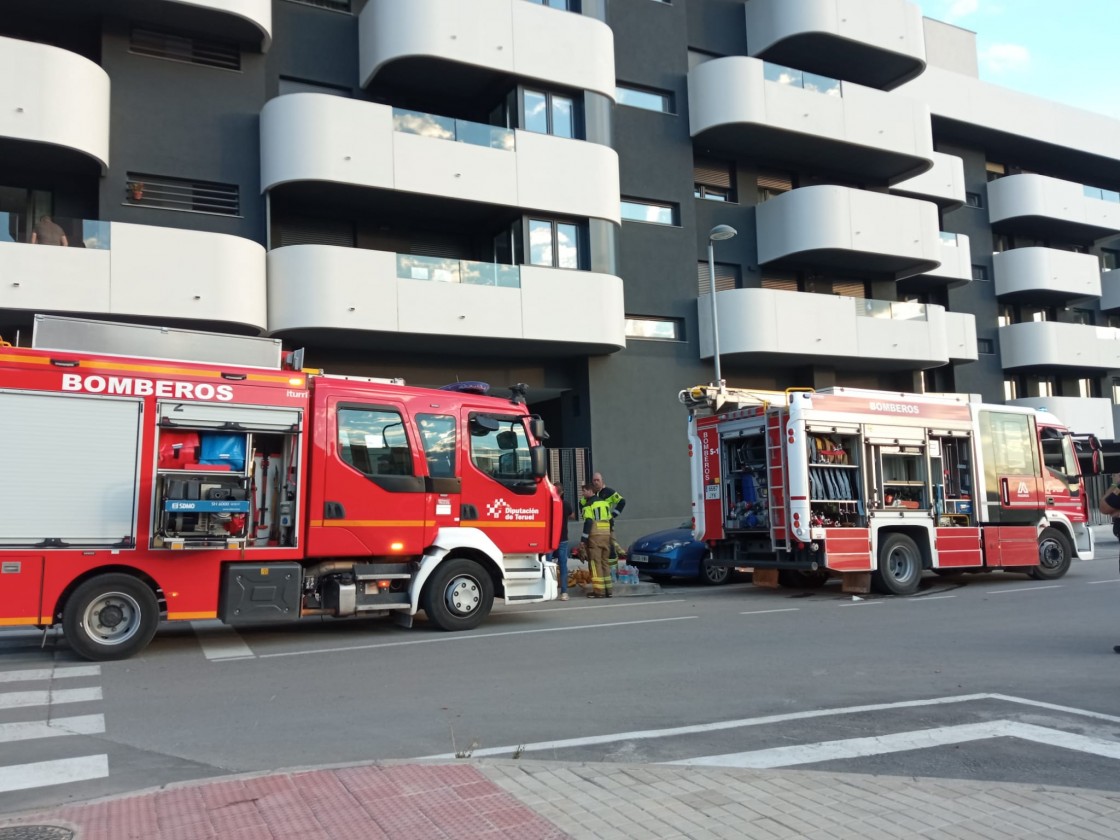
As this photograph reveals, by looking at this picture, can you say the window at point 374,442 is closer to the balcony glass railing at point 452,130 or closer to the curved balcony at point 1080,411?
the balcony glass railing at point 452,130

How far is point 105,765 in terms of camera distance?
17.5 feet

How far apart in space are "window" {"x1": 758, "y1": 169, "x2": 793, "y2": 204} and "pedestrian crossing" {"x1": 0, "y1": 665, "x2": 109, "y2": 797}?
2194 cm

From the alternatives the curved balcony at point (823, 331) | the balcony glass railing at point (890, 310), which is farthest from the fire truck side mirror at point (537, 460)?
the balcony glass railing at point (890, 310)

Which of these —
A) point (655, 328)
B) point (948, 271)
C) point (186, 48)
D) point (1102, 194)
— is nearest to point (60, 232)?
point (186, 48)

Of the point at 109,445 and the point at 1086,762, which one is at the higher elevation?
the point at 109,445

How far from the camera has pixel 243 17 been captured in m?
17.4

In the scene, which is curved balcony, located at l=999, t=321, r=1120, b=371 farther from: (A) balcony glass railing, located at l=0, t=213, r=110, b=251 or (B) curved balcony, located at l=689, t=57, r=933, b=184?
(A) balcony glass railing, located at l=0, t=213, r=110, b=251

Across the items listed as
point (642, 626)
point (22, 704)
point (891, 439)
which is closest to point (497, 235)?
point (891, 439)

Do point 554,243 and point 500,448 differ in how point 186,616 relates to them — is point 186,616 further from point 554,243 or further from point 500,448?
point 554,243

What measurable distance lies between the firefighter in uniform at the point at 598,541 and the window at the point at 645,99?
12450 millimetres

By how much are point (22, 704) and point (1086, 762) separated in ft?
23.9

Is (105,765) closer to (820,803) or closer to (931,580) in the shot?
(820,803)

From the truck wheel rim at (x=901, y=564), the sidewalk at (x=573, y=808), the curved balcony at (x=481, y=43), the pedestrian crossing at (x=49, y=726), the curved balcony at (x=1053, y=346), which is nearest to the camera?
the sidewalk at (x=573, y=808)

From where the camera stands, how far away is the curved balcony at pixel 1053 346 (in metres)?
32.1
